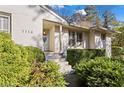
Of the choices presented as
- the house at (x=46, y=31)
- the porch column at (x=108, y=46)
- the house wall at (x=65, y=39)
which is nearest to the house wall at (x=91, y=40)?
the house at (x=46, y=31)

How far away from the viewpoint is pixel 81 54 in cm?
1099

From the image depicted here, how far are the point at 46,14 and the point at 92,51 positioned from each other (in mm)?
A: 3105

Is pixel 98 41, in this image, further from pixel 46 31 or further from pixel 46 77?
pixel 46 77

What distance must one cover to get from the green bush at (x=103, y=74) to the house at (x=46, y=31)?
117 inches

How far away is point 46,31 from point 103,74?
225 inches

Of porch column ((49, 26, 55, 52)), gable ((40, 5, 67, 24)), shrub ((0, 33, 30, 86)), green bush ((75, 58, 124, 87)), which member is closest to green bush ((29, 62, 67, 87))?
shrub ((0, 33, 30, 86))

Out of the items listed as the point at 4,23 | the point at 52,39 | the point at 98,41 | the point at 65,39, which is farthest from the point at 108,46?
the point at 4,23

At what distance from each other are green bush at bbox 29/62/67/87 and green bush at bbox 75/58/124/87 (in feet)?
4.46

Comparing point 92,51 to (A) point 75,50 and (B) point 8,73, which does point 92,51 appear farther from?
(B) point 8,73

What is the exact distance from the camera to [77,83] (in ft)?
24.2

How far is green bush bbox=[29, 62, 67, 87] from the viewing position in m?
5.65

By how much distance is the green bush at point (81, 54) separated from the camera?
34.2 feet

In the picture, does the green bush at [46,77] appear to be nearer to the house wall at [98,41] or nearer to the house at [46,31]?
the house at [46,31]
